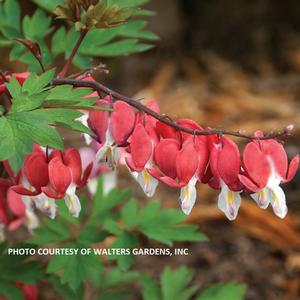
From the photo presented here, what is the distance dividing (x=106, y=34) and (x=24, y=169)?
0.48m

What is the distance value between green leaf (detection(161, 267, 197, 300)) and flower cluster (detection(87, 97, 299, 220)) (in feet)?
1.96

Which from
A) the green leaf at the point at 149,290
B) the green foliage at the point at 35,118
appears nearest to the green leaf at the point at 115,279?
the green leaf at the point at 149,290

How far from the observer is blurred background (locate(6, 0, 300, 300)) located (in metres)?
2.76

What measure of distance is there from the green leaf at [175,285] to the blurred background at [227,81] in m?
0.68

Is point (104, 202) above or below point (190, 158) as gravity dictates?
below

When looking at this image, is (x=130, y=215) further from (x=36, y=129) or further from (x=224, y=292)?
(x=36, y=129)

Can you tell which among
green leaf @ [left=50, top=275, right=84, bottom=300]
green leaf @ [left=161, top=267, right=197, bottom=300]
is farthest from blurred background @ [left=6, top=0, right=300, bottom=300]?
green leaf @ [left=50, top=275, right=84, bottom=300]

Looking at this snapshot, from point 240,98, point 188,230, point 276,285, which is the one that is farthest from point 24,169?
point 240,98

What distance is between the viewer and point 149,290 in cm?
193

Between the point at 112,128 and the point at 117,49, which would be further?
the point at 117,49

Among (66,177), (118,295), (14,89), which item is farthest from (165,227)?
(14,89)

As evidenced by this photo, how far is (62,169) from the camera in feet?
4.66

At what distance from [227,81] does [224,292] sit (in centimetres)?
236

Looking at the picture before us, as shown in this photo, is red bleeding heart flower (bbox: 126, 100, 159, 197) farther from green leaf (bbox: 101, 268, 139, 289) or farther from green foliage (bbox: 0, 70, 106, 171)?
green leaf (bbox: 101, 268, 139, 289)
